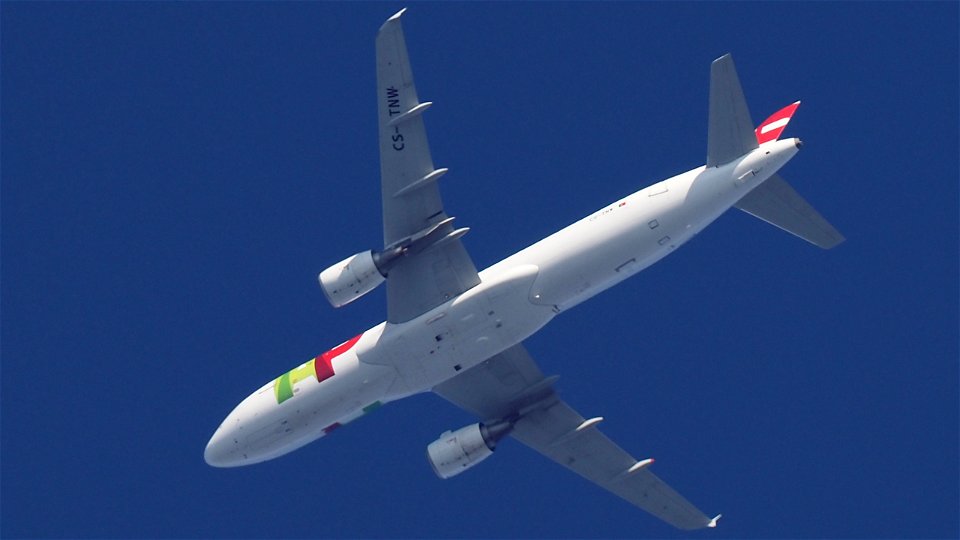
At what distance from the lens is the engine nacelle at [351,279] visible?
53.3m

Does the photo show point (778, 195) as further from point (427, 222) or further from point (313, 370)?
point (313, 370)

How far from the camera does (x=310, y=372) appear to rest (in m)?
56.4

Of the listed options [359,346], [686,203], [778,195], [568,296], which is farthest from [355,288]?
[778,195]

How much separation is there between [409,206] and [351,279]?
3319 millimetres

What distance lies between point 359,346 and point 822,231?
16726 mm

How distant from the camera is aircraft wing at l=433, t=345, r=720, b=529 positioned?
195 feet

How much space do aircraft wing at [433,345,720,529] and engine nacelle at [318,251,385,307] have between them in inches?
290

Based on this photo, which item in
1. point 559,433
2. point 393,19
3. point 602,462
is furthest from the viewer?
point 602,462

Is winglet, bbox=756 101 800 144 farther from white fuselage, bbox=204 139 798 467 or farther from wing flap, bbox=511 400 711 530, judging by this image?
wing flap, bbox=511 400 711 530

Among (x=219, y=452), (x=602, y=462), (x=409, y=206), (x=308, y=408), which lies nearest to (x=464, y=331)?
(x=409, y=206)

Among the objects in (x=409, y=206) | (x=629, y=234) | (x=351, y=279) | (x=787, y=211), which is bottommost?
(x=787, y=211)

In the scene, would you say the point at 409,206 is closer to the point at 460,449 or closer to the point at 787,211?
the point at 460,449

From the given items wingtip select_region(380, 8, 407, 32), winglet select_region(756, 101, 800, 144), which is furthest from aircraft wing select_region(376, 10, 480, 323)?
winglet select_region(756, 101, 800, 144)

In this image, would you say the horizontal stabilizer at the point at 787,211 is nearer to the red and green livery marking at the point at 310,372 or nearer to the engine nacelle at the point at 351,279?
the engine nacelle at the point at 351,279
